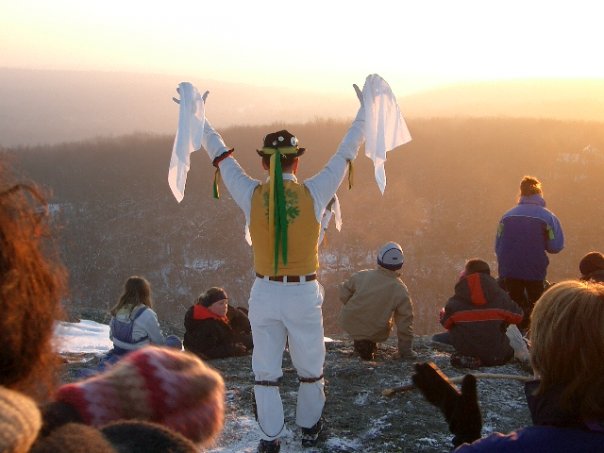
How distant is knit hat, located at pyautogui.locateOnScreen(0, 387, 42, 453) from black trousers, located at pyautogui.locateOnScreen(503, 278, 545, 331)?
259 inches

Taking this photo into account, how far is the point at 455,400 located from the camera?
2174 millimetres

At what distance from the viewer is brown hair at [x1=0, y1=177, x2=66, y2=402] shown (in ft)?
3.51

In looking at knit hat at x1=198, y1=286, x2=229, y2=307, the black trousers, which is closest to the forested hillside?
the black trousers

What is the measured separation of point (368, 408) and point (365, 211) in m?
17.8

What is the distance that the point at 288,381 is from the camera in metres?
6.08

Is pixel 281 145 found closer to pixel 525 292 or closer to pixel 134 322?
pixel 134 322

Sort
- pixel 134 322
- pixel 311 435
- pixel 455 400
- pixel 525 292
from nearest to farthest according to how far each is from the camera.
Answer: pixel 455 400, pixel 311 435, pixel 134 322, pixel 525 292

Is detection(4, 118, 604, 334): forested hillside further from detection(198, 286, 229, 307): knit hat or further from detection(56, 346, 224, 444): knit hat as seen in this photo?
detection(56, 346, 224, 444): knit hat

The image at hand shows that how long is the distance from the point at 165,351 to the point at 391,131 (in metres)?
3.43

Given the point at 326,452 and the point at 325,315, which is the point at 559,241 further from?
the point at 325,315

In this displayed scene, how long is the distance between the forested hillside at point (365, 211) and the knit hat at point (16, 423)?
15300mm

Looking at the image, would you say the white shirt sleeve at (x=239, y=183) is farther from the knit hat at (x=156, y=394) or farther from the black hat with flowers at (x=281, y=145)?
the knit hat at (x=156, y=394)

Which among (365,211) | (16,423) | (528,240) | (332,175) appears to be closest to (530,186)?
(528,240)

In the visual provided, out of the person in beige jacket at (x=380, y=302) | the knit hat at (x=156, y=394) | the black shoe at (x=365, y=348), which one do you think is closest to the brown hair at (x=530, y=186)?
the person in beige jacket at (x=380, y=302)
